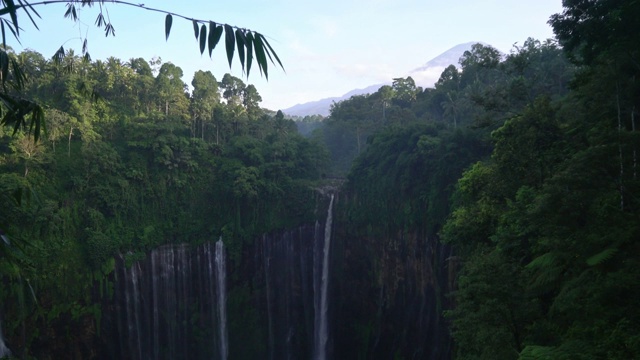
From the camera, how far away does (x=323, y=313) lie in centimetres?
2459

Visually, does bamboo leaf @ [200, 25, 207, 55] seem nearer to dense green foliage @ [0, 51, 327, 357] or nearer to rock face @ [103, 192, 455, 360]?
dense green foliage @ [0, 51, 327, 357]

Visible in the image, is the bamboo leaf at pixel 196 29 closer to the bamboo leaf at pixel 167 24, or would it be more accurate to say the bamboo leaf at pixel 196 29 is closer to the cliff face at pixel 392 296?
the bamboo leaf at pixel 167 24

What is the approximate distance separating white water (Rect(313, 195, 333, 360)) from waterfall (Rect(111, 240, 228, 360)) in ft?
15.4

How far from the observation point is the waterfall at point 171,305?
70.9 ft

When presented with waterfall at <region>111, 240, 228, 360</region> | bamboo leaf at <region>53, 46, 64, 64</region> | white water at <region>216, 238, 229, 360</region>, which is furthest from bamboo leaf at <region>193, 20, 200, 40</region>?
white water at <region>216, 238, 229, 360</region>

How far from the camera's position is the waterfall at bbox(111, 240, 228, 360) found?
2161 centimetres

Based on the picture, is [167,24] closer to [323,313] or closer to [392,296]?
[392,296]

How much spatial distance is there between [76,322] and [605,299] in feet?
69.0

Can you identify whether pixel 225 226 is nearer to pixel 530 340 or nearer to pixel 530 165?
pixel 530 165

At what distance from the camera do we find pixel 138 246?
22297 millimetres

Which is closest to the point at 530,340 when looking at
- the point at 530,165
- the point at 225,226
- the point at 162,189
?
the point at 530,165

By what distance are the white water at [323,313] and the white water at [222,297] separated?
4646 mm

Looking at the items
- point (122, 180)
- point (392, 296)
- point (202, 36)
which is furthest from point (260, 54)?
point (122, 180)

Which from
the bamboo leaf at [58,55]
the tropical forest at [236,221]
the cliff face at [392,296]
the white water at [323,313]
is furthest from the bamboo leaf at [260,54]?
the white water at [323,313]
